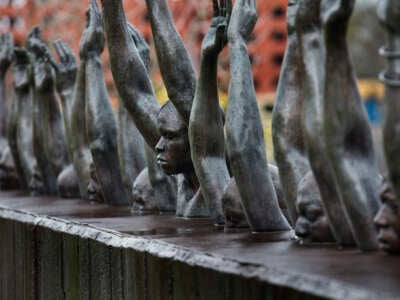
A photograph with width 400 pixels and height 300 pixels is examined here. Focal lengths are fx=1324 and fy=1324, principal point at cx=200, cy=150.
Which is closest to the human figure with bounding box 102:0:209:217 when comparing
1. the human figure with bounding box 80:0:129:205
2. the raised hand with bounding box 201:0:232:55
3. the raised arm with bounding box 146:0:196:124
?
the raised arm with bounding box 146:0:196:124

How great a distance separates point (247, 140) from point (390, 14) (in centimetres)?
202

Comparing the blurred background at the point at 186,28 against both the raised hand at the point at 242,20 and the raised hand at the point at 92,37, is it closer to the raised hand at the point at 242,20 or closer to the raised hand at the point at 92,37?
the raised hand at the point at 92,37

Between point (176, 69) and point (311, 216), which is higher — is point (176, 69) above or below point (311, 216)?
above

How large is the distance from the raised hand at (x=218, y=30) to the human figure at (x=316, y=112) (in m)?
1.23

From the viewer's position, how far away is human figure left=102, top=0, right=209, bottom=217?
27.6 ft

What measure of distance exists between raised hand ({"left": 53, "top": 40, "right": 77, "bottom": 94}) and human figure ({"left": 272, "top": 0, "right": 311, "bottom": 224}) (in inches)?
181

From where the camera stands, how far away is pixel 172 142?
853 cm

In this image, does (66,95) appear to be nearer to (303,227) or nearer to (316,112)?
(303,227)

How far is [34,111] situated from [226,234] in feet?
16.9

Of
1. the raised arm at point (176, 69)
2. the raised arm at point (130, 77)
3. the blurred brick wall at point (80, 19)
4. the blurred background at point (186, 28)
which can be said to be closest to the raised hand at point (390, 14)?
the raised arm at point (176, 69)

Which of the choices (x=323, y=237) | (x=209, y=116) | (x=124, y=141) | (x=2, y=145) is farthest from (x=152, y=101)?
(x=2, y=145)

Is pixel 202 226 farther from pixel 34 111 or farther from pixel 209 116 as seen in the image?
pixel 34 111

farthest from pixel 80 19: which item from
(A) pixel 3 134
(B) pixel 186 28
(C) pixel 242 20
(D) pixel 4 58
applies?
(C) pixel 242 20

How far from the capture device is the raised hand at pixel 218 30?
751 centimetres
